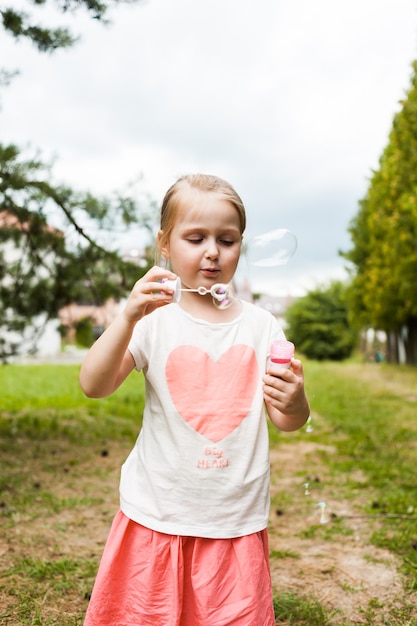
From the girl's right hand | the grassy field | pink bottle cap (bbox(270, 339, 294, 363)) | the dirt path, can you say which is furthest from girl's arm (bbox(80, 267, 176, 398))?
→ the dirt path

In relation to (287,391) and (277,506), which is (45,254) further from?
(287,391)

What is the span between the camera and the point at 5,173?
4730mm

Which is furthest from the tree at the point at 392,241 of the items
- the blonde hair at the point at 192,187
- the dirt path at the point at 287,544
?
the blonde hair at the point at 192,187

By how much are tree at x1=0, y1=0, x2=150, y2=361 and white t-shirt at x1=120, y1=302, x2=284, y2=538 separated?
10.6 feet

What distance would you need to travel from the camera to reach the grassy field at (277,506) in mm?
2715

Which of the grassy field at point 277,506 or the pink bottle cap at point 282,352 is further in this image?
the grassy field at point 277,506

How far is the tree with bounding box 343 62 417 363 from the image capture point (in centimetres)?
1293

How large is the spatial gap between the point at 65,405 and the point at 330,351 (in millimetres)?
27141

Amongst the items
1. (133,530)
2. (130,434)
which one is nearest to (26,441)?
(130,434)

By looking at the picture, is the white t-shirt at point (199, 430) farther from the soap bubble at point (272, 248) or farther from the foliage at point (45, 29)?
the foliage at point (45, 29)

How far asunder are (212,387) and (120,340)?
312mm

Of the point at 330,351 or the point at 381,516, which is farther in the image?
the point at 330,351

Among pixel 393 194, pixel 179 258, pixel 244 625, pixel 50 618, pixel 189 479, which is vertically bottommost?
pixel 50 618

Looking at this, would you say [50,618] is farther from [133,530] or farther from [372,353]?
[372,353]
